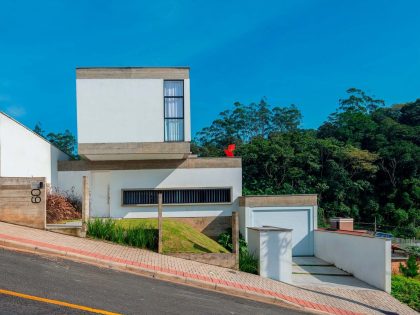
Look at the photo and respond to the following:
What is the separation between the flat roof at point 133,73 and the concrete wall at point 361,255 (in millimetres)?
8891

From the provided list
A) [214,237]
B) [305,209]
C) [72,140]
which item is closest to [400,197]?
[305,209]

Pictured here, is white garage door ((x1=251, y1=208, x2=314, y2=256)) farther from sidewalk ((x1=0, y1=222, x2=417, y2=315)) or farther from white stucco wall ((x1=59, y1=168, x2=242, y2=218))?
sidewalk ((x1=0, y1=222, x2=417, y2=315))

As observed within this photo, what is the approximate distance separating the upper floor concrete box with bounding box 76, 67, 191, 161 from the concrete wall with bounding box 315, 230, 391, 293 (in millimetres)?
7158

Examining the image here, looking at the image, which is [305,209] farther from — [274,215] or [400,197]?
[400,197]

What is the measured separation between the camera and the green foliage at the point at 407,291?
404 inches

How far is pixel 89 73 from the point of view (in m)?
14.0

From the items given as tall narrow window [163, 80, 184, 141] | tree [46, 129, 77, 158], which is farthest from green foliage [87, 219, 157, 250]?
tree [46, 129, 77, 158]

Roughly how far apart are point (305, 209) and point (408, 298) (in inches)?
259

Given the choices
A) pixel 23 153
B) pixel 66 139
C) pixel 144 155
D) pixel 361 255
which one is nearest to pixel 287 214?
pixel 361 255

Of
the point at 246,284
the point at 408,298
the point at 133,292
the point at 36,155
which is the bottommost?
the point at 408,298

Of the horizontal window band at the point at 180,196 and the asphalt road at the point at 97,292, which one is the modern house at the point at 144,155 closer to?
the horizontal window band at the point at 180,196

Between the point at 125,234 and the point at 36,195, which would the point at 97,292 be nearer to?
the point at 125,234

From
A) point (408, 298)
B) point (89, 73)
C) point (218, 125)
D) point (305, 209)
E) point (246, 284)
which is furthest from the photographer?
point (218, 125)

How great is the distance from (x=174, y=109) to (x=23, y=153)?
5.97 meters
